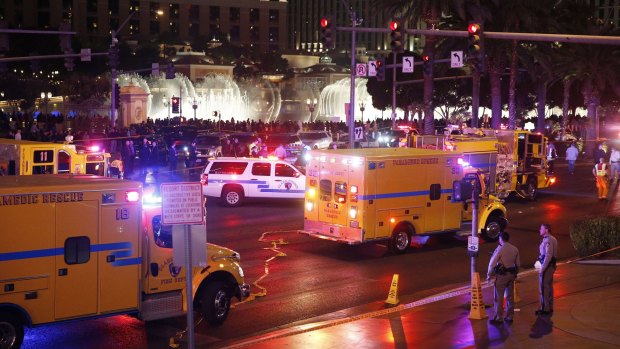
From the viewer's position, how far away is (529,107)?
330ft

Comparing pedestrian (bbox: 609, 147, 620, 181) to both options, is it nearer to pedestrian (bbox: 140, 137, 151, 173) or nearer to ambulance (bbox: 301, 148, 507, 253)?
ambulance (bbox: 301, 148, 507, 253)

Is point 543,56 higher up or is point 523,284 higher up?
point 543,56

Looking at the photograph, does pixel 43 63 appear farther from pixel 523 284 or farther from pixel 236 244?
pixel 523 284

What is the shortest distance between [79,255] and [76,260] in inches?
3.3

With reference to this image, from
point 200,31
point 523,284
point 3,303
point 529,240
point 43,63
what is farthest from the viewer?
point 200,31

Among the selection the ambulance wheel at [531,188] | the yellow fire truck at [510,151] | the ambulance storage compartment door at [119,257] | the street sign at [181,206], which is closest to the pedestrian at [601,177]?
the yellow fire truck at [510,151]

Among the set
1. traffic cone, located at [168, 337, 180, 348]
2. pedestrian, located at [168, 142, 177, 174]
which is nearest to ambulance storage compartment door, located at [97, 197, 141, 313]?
traffic cone, located at [168, 337, 180, 348]

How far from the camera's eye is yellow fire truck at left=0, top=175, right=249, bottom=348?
11.7 meters

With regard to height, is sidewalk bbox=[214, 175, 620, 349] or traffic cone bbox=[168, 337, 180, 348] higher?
sidewalk bbox=[214, 175, 620, 349]

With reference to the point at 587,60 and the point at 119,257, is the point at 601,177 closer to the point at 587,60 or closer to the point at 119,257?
the point at 119,257

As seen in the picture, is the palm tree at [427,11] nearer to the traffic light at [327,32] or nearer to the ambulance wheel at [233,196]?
the traffic light at [327,32]

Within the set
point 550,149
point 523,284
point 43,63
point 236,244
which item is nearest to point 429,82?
point 550,149

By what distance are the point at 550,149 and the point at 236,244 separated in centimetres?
2387

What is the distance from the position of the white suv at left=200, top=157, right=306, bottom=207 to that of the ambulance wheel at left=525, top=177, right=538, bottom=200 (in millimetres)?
8900
